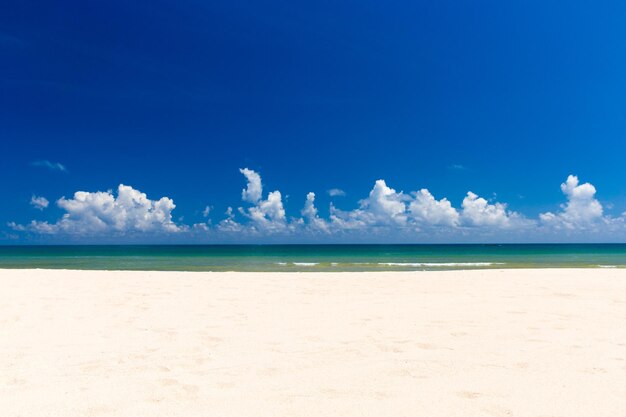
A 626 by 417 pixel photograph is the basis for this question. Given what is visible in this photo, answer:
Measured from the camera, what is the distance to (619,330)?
25.9 feet

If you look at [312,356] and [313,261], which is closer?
[312,356]

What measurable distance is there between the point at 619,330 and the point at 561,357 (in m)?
2.60

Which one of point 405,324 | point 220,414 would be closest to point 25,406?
point 220,414

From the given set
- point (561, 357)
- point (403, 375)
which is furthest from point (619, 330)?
point (403, 375)

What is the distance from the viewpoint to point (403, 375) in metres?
5.49

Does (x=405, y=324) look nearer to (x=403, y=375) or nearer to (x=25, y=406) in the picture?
(x=403, y=375)

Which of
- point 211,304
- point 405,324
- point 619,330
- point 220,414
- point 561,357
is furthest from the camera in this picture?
point 211,304

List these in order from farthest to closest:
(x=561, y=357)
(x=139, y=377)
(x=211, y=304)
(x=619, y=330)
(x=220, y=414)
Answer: (x=211, y=304) → (x=619, y=330) → (x=561, y=357) → (x=139, y=377) → (x=220, y=414)

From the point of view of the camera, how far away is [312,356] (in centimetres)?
638

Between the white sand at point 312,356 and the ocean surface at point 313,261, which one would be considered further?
the ocean surface at point 313,261

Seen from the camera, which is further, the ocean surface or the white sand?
the ocean surface

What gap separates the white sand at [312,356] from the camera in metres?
4.63

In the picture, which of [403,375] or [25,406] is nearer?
[25,406]

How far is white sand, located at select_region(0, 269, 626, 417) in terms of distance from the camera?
4629 millimetres
